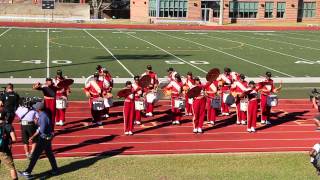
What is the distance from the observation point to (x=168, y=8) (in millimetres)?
78000

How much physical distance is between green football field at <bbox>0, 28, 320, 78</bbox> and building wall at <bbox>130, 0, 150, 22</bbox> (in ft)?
104

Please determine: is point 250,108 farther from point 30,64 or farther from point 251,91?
point 30,64

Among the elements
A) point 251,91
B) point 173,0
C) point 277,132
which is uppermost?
point 173,0

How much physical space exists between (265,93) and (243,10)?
64166 mm

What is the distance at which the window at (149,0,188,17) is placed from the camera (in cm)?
7778

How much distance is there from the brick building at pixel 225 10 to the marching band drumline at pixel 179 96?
198ft

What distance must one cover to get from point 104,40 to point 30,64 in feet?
51.9

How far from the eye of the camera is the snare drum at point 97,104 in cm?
1617

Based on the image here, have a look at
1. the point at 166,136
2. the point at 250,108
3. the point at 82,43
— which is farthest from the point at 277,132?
the point at 82,43

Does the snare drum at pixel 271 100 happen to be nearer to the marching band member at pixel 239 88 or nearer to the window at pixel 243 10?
the marching band member at pixel 239 88

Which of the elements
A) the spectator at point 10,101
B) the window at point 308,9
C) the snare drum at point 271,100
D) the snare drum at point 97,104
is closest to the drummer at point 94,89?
the snare drum at point 97,104

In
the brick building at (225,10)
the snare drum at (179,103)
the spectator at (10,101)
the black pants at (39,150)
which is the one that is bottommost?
the black pants at (39,150)

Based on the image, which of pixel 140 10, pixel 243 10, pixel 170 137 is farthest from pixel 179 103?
pixel 140 10

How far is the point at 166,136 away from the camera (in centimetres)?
1570
